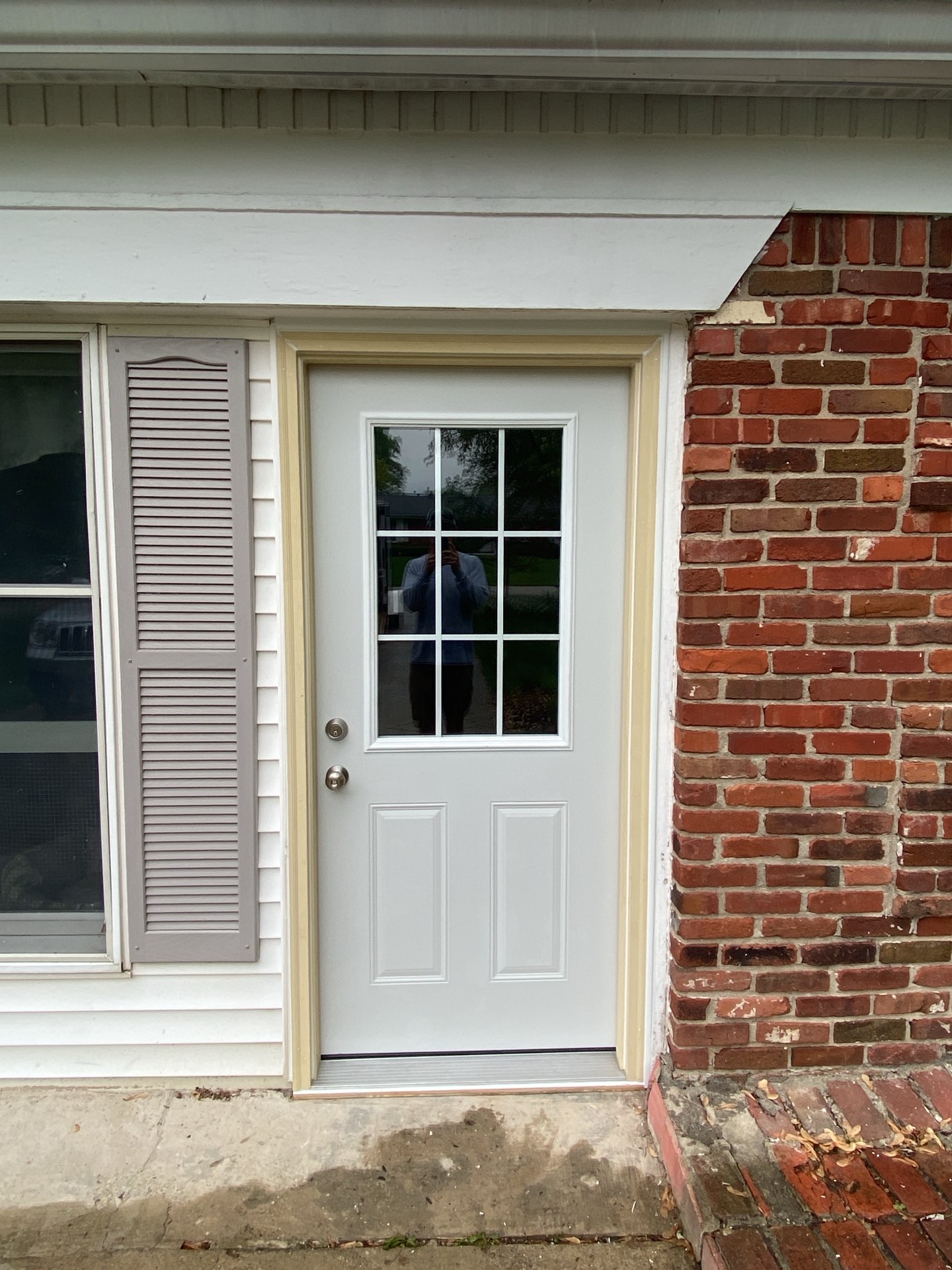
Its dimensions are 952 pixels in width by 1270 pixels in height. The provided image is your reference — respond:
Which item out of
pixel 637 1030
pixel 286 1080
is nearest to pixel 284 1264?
pixel 286 1080

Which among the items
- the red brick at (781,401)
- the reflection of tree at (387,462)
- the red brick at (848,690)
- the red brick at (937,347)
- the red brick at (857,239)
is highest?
the red brick at (857,239)

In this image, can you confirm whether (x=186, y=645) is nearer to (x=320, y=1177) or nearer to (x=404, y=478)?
(x=404, y=478)

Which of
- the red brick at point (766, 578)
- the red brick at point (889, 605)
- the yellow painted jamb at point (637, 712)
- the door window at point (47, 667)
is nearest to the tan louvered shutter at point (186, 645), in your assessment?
the door window at point (47, 667)

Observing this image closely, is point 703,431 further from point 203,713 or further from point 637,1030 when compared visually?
point 637,1030

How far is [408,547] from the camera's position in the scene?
7.30 feet

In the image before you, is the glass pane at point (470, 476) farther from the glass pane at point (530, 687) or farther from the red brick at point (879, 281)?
the red brick at point (879, 281)

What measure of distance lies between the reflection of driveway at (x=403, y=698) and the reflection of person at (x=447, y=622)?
2 cm

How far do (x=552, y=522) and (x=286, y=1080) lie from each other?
1886 mm

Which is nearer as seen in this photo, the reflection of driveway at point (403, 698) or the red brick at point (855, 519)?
the red brick at point (855, 519)

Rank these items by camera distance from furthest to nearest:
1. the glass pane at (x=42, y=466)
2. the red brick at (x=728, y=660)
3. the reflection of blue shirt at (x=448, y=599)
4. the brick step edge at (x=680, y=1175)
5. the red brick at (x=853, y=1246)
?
the reflection of blue shirt at (x=448, y=599) → the glass pane at (x=42, y=466) → the red brick at (x=728, y=660) → the brick step edge at (x=680, y=1175) → the red brick at (x=853, y=1246)

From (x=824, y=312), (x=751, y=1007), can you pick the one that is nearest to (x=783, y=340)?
(x=824, y=312)

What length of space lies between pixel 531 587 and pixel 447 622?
0.92 ft

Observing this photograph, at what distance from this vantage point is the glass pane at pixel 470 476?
7.21 feet

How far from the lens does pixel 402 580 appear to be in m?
2.23
